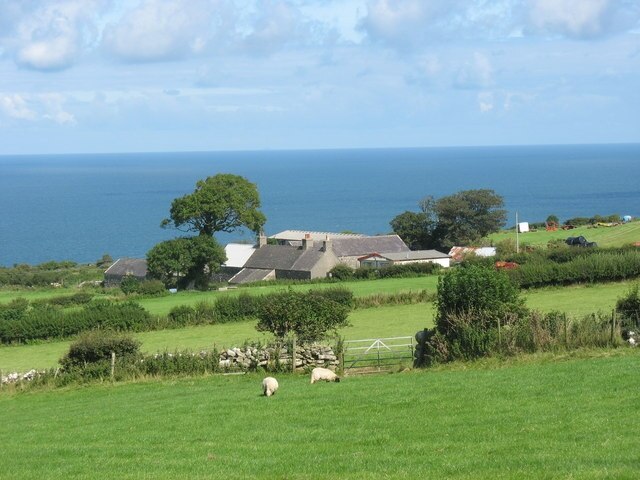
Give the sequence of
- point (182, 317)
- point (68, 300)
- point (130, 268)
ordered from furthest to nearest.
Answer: point (130, 268)
point (68, 300)
point (182, 317)

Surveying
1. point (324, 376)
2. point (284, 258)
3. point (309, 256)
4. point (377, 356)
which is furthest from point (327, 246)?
point (324, 376)

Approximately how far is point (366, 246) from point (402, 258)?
6083 mm

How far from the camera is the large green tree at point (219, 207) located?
80.0 m

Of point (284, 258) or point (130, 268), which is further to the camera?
point (130, 268)

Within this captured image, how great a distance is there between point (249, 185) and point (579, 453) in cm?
7136

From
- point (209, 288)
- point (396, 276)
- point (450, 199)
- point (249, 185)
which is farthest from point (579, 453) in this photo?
point (450, 199)

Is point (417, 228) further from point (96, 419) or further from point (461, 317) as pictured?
point (96, 419)

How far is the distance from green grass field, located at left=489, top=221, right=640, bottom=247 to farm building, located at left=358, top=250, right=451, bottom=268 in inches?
334

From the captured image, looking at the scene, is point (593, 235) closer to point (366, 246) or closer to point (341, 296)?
point (366, 246)

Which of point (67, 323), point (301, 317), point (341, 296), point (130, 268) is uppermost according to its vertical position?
point (301, 317)

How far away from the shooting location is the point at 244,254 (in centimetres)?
8319

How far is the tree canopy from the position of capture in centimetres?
8669

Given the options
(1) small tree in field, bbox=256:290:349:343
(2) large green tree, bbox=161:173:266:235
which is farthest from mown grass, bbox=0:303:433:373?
(2) large green tree, bbox=161:173:266:235

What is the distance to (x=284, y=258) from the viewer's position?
73938 millimetres
